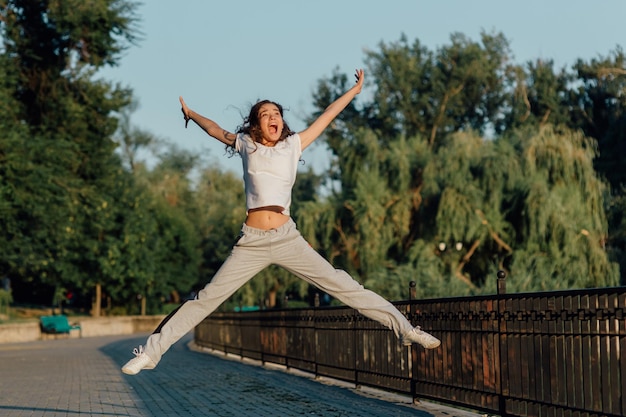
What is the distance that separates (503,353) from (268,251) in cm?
395

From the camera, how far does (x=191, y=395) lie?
15281mm

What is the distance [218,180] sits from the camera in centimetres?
9944

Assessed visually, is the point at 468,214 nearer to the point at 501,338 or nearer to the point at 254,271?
the point at 501,338

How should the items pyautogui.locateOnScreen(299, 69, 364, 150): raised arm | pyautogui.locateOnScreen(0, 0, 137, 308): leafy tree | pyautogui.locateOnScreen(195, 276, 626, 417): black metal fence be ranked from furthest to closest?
pyautogui.locateOnScreen(0, 0, 137, 308): leafy tree, pyautogui.locateOnScreen(195, 276, 626, 417): black metal fence, pyautogui.locateOnScreen(299, 69, 364, 150): raised arm

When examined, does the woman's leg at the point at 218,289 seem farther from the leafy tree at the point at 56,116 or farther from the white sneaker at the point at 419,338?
the leafy tree at the point at 56,116

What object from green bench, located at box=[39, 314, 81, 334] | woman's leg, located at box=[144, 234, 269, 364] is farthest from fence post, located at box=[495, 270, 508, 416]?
green bench, located at box=[39, 314, 81, 334]

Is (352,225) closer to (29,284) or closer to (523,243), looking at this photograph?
(523,243)

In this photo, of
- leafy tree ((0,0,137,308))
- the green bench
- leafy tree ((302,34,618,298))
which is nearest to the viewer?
leafy tree ((302,34,618,298))

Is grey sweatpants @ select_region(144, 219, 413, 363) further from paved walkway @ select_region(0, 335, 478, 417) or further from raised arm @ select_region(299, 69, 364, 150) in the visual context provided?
paved walkway @ select_region(0, 335, 478, 417)

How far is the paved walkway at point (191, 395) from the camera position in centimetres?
1277

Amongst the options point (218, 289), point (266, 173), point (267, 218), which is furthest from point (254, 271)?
point (266, 173)

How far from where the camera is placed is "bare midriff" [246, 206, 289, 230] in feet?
26.7

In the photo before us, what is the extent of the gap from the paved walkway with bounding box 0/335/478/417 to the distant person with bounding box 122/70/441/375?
4114 millimetres

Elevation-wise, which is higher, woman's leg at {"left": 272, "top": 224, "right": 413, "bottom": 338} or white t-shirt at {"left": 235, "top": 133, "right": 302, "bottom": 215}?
white t-shirt at {"left": 235, "top": 133, "right": 302, "bottom": 215}
